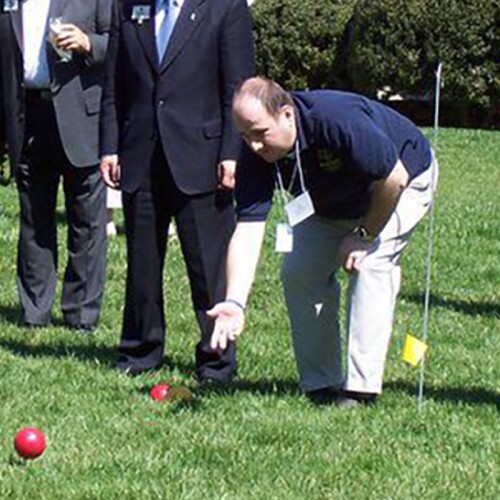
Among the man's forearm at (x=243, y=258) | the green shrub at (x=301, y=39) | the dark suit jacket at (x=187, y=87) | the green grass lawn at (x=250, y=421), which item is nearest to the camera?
the green grass lawn at (x=250, y=421)

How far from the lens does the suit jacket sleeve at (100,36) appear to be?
8336mm

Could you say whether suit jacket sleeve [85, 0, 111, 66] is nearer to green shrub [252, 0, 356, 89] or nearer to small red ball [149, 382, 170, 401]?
small red ball [149, 382, 170, 401]

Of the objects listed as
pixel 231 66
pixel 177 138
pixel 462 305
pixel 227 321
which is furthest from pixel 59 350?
pixel 462 305

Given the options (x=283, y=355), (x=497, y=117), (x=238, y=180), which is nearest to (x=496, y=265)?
(x=283, y=355)

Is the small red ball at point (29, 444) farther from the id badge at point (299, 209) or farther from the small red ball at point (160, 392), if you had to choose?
the id badge at point (299, 209)

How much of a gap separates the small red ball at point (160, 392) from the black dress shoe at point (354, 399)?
30.1 inches

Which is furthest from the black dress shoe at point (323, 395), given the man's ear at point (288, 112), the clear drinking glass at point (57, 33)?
the clear drinking glass at point (57, 33)

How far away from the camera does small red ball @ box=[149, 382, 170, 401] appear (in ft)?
22.6

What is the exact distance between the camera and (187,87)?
7277 millimetres

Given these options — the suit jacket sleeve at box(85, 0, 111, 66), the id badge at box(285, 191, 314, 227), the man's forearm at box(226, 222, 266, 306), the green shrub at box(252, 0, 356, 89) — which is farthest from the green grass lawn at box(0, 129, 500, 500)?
the green shrub at box(252, 0, 356, 89)

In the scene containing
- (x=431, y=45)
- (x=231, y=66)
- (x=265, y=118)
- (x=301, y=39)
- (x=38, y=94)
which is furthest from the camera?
(x=301, y=39)

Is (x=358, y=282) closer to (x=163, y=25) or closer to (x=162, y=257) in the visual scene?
(x=162, y=257)

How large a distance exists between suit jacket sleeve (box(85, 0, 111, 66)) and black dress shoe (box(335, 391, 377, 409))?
2447 mm

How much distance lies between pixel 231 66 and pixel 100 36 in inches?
54.9
